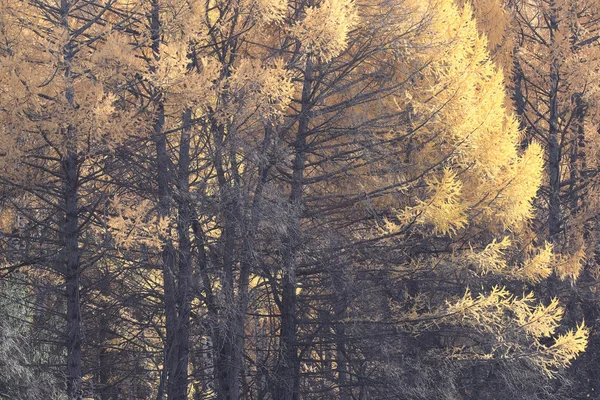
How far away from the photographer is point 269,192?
413 inches

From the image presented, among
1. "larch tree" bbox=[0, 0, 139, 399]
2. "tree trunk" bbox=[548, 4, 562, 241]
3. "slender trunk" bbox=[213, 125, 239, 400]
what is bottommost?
"slender trunk" bbox=[213, 125, 239, 400]

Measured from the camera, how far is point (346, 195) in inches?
455

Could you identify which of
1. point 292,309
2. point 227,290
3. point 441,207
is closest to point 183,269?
point 227,290

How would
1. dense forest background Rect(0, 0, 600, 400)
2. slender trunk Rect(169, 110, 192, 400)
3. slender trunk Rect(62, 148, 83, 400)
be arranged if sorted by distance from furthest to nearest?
slender trunk Rect(169, 110, 192, 400), slender trunk Rect(62, 148, 83, 400), dense forest background Rect(0, 0, 600, 400)

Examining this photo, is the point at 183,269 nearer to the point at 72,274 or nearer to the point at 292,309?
the point at 72,274

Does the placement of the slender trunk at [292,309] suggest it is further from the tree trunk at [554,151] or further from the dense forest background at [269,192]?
the tree trunk at [554,151]

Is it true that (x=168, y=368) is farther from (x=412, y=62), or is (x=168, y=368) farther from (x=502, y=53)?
(x=502, y=53)

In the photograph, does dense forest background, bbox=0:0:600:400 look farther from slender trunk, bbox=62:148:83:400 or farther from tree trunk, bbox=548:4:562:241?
tree trunk, bbox=548:4:562:241

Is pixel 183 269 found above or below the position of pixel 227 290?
above

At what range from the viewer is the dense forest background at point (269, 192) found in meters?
8.87

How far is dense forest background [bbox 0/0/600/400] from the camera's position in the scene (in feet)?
29.1

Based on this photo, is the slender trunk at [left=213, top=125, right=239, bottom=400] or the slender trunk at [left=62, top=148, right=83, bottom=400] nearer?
the slender trunk at [left=62, top=148, right=83, bottom=400]

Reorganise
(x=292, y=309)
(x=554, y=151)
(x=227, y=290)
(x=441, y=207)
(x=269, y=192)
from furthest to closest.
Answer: (x=554, y=151)
(x=292, y=309)
(x=441, y=207)
(x=269, y=192)
(x=227, y=290)

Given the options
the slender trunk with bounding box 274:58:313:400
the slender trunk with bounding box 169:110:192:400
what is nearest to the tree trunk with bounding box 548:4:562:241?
the slender trunk with bounding box 274:58:313:400
